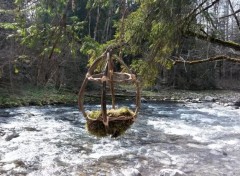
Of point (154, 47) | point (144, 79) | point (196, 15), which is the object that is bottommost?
point (144, 79)

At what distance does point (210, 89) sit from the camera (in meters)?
28.4

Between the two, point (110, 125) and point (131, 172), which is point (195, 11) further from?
point (131, 172)

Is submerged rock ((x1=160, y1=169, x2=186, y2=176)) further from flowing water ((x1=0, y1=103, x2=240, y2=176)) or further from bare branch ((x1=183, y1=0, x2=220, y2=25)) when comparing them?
bare branch ((x1=183, y1=0, x2=220, y2=25))

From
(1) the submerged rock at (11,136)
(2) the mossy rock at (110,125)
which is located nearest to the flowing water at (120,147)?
(1) the submerged rock at (11,136)

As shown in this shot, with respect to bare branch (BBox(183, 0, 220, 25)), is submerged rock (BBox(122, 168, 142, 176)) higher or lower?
lower

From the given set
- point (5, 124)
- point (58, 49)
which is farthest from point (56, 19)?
point (5, 124)

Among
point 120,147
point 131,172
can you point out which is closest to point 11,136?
point 120,147

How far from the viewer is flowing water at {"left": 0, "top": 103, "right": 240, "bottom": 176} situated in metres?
6.79

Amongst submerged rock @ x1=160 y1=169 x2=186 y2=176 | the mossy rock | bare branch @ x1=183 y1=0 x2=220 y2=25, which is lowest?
submerged rock @ x1=160 y1=169 x2=186 y2=176

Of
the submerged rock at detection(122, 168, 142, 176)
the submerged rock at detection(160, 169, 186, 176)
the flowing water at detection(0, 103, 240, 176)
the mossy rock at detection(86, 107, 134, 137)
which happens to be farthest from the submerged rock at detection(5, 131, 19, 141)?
the mossy rock at detection(86, 107, 134, 137)

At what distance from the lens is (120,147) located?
334 inches

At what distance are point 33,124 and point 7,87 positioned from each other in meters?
6.29

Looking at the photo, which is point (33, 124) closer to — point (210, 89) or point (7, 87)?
point (7, 87)

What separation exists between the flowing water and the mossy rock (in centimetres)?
423
